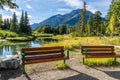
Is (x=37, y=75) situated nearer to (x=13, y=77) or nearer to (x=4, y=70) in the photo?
(x=13, y=77)

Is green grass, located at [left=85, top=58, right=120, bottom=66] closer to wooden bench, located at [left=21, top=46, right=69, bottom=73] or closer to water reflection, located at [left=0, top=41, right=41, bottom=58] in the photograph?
wooden bench, located at [left=21, top=46, right=69, bottom=73]

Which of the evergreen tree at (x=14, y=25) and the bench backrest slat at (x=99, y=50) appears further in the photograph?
the evergreen tree at (x=14, y=25)

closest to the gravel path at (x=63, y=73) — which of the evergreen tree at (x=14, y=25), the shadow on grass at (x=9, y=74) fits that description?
the shadow on grass at (x=9, y=74)

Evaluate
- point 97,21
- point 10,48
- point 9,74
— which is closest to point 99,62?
point 9,74

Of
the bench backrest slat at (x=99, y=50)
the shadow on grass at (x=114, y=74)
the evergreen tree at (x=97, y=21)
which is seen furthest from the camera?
the evergreen tree at (x=97, y=21)

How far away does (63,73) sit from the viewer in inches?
416

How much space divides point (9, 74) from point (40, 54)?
1.87m

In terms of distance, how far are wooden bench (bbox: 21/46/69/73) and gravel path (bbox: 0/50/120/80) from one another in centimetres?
53

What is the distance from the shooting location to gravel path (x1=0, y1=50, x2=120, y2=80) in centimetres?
984

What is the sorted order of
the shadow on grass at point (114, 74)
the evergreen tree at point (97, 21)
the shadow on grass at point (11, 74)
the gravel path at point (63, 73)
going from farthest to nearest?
1. the evergreen tree at point (97, 21)
2. the shadow on grass at point (114, 74)
3. the gravel path at point (63, 73)
4. the shadow on grass at point (11, 74)

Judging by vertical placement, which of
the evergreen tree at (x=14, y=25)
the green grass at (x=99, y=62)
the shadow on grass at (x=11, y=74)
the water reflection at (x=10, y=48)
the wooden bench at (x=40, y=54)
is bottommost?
the water reflection at (x=10, y=48)

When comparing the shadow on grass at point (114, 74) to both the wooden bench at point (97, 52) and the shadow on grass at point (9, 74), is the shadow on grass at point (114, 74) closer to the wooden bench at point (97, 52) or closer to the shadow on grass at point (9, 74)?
the wooden bench at point (97, 52)

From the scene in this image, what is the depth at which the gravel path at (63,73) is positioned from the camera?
9836mm

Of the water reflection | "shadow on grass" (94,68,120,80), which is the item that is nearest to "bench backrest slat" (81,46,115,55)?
"shadow on grass" (94,68,120,80)
